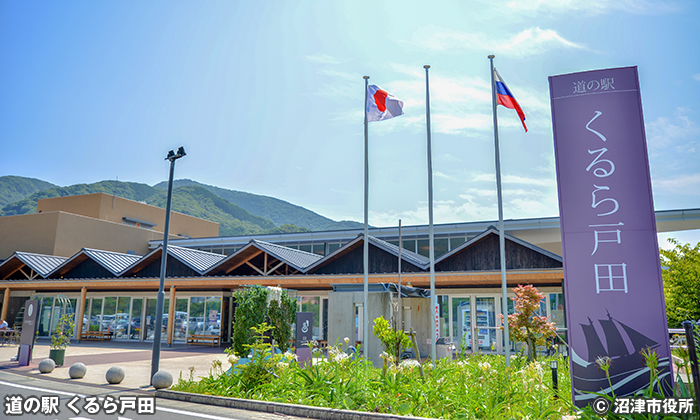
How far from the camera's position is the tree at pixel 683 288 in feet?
63.9

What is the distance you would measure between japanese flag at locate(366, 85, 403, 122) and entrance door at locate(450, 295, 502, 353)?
1086 cm

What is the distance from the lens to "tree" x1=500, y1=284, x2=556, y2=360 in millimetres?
12086

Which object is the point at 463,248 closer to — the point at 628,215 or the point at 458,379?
the point at 458,379

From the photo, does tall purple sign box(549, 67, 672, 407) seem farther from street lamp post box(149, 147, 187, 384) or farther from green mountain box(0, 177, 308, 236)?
green mountain box(0, 177, 308, 236)

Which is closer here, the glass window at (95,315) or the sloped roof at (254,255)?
the sloped roof at (254,255)

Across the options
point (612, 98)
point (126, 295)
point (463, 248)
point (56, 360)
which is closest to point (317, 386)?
point (612, 98)

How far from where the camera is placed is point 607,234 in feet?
24.7

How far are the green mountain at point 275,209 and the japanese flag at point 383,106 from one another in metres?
157

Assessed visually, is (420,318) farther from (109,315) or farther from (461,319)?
(109,315)

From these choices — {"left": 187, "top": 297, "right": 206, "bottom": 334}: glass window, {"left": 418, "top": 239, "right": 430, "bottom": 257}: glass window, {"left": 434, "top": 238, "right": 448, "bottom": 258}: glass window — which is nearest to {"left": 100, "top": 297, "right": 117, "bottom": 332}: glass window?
{"left": 187, "top": 297, "right": 206, "bottom": 334}: glass window

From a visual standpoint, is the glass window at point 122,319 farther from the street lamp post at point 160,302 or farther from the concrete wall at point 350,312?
the concrete wall at point 350,312

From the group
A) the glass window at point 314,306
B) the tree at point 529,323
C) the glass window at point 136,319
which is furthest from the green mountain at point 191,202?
the tree at point 529,323

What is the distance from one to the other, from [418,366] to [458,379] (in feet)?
2.60

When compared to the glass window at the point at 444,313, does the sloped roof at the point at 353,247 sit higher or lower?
higher
